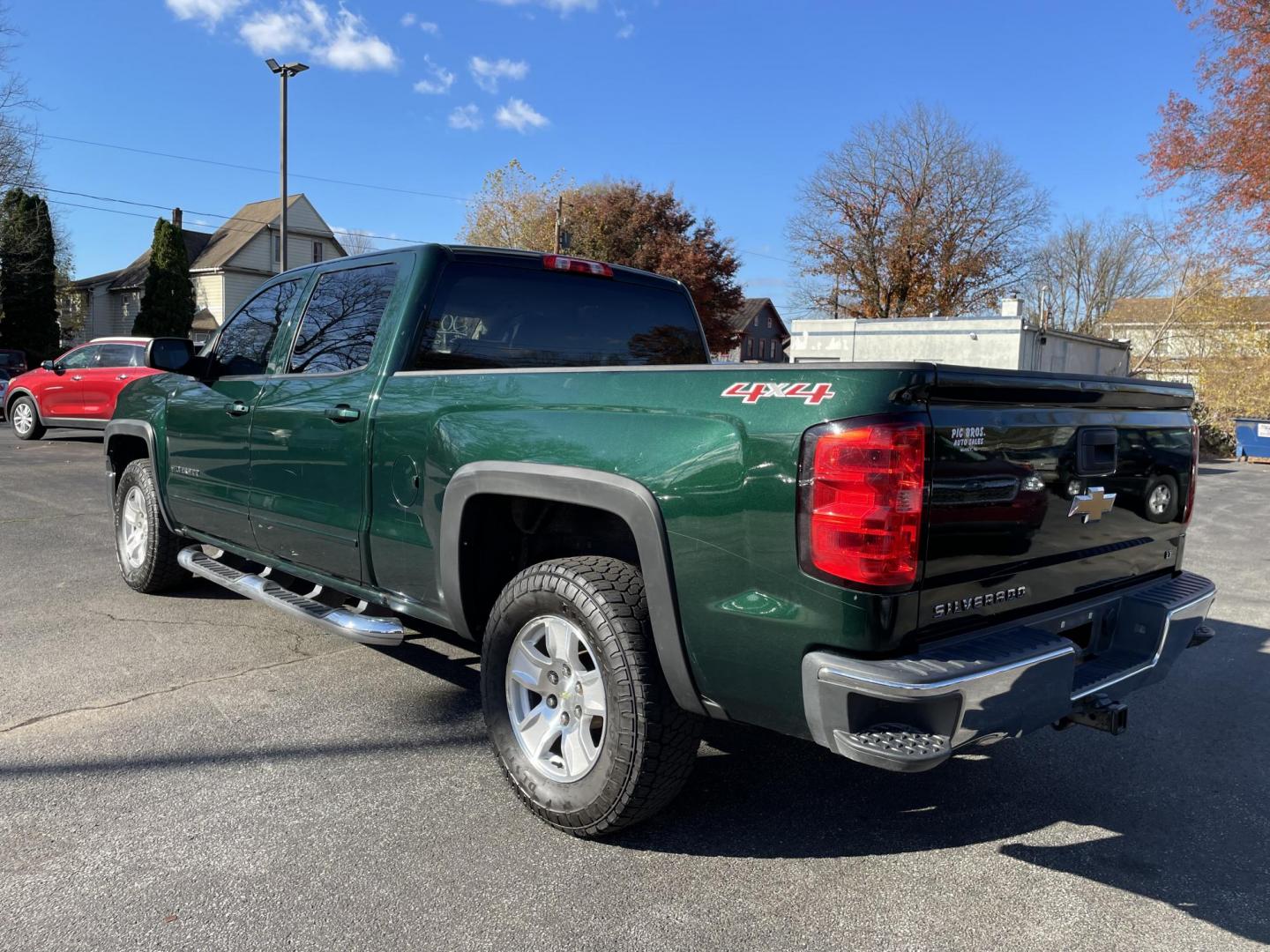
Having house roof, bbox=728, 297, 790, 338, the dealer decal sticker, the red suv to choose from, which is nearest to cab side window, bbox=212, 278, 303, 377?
the dealer decal sticker

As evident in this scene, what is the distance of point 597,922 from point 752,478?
127 centimetres

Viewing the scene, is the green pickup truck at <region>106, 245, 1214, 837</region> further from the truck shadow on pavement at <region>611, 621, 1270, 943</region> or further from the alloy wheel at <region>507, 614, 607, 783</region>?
the truck shadow on pavement at <region>611, 621, 1270, 943</region>

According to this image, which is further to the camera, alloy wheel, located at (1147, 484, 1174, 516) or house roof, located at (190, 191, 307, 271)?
house roof, located at (190, 191, 307, 271)

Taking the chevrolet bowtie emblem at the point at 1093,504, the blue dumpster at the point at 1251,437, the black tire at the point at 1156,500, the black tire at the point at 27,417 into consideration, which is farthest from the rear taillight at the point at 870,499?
the blue dumpster at the point at 1251,437

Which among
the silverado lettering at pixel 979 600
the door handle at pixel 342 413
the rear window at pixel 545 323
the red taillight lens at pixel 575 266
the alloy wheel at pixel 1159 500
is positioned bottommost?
the silverado lettering at pixel 979 600

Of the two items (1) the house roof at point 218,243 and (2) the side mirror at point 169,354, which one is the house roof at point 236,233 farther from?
(2) the side mirror at point 169,354

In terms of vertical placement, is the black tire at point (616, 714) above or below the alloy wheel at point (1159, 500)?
below

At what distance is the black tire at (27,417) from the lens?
15.9m

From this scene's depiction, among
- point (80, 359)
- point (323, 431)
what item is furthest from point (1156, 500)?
point (80, 359)

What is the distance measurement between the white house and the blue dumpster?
34948 mm

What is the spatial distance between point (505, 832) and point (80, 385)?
15.0m

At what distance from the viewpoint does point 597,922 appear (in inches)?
98.3

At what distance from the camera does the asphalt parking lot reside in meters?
2.49

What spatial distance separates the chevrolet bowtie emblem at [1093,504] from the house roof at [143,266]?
46269mm
